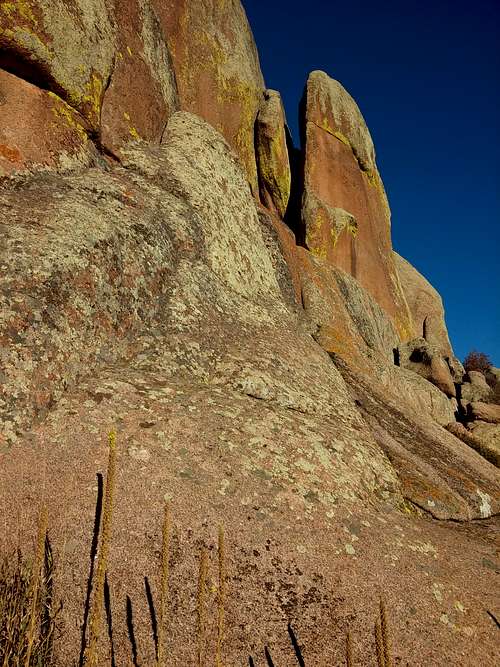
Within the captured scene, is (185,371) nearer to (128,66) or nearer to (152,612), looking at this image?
(152,612)

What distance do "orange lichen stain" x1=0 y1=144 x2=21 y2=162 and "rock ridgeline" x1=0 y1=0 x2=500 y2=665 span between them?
4 centimetres

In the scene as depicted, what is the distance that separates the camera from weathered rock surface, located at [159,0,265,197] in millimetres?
21480

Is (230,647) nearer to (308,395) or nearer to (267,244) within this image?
(308,395)

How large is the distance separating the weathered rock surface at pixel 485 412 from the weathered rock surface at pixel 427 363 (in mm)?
2477

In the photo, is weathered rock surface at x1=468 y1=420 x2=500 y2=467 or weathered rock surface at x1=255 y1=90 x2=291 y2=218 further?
weathered rock surface at x1=255 y1=90 x2=291 y2=218

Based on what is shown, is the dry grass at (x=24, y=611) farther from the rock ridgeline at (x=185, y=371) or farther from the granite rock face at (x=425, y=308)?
the granite rock face at (x=425, y=308)

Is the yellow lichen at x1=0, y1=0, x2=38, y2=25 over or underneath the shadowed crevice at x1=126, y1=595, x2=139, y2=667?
over

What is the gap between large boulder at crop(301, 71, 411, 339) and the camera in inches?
1163

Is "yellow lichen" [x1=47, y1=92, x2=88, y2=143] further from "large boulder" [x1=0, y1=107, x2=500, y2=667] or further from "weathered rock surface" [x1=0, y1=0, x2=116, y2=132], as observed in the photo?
"large boulder" [x1=0, y1=107, x2=500, y2=667]

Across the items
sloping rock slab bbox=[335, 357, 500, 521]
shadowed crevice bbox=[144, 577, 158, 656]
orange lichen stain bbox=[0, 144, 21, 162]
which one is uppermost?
orange lichen stain bbox=[0, 144, 21, 162]

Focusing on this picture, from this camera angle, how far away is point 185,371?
10750 millimetres

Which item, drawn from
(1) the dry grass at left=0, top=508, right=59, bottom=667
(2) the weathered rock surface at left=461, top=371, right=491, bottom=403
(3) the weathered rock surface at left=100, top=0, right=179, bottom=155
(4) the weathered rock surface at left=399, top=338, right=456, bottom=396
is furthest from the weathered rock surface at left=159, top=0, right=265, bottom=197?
(2) the weathered rock surface at left=461, top=371, right=491, bottom=403

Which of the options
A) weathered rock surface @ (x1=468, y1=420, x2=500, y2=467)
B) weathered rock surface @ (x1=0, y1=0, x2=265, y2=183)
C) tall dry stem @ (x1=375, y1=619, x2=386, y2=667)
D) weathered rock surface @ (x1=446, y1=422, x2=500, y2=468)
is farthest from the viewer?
weathered rock surface @ (x1=468, y1=420, x2=500, y2=467)

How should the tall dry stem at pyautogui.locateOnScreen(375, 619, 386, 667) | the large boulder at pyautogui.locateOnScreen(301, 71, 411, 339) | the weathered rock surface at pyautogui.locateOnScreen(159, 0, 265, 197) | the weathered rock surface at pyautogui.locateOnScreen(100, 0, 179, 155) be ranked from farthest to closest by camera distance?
the large boulder at pyautogui.locateOnScreen(301, 71, 411, 339) < the weathered rock surface at pyautogui.locateOnScreen(159, 0, 265, 197) < the weathered rock surface at pyautogui.locateOnScreen(100, 0, 179, 155) < the tall dry stem at pyautogui.locateOnScreen(375, 619, 386, 667)
